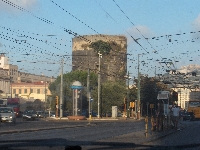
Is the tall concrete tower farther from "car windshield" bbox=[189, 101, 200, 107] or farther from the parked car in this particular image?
the parked car

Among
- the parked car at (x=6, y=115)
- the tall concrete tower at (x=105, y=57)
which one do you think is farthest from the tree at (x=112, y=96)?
the parked car at (x=6, y=115)

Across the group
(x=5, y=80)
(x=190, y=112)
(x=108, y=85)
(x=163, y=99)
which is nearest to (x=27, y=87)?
(x=5, y=80)

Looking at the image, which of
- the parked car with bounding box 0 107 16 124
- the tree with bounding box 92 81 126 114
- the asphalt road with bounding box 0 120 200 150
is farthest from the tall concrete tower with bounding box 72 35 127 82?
the asphalt road with bounding box 0 120 200 150

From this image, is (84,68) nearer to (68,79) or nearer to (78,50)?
(78,50)

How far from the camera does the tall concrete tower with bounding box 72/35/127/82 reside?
12050 cm

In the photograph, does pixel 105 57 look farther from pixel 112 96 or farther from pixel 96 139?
pixel 96 139

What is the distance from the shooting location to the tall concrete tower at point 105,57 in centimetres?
12050

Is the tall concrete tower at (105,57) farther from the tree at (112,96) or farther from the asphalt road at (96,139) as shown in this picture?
the asphalt road at (96,139)

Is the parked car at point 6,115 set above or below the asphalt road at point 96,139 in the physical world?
above

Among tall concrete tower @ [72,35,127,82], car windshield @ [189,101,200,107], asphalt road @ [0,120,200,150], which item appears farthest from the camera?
tall concrete tower @ [72,35,127,82]

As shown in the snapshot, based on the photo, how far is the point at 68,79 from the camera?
11888 centimetres

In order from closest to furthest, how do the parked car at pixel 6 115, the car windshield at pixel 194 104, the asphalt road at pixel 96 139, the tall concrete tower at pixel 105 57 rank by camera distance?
the asphalt road at pixel 96 139, the parked car at pixel 6 115, the car windshield at pixel 194 104, the tall concrete tower at pixel 105 57

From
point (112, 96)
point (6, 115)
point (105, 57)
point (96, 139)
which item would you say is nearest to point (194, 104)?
point (112, 96)

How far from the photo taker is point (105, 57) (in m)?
121
